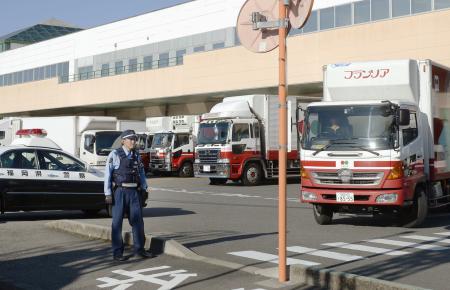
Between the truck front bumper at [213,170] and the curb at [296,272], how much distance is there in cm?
1450

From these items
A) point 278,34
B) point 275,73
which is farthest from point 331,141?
point 275,73

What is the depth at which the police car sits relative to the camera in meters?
13.3

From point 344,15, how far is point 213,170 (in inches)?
611

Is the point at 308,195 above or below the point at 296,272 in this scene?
above

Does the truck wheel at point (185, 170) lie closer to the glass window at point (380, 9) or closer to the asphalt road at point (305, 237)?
the glass window at point (380, 9)

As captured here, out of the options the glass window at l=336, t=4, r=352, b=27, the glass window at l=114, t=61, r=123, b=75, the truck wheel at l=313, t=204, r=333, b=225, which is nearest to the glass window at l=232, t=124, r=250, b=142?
the truck wheel at l=313, t=204, r=333, b=225

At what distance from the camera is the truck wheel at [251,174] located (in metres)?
26.0

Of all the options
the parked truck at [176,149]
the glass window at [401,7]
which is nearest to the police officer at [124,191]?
the parked truck at [176,149]

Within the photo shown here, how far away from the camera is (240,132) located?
83.9ft

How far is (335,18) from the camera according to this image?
122 ft

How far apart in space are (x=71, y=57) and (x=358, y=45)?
Result: 32.7 m

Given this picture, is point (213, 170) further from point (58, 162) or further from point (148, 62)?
point (148, 62)

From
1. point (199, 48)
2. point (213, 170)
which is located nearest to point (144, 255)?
point (213, 170)

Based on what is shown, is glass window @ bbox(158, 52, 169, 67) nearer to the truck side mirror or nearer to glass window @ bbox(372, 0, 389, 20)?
glass window @ bbox(372, 0, 389, 20)
